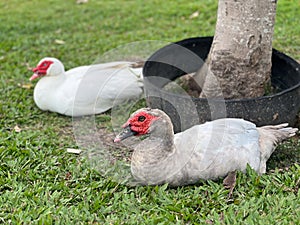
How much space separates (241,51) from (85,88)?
5.11 feet

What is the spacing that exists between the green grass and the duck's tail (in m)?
0.13

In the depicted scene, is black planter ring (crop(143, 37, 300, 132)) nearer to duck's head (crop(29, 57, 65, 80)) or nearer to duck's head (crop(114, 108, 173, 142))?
duck's head (crop(114, 108, 173, 142))

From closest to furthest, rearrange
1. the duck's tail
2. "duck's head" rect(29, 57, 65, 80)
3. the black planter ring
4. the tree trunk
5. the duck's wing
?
the duck's tail
the black planter ring
the tree trunk
the duck's wing
"duck's head" rect(29, 57, 65, 80)

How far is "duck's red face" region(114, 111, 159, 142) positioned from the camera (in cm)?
348

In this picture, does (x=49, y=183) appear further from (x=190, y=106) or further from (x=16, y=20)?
(x=16, y=20)

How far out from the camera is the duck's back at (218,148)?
3.54 meters

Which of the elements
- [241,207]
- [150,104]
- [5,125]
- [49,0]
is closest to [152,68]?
[150,104]

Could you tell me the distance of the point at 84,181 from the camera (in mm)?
3771

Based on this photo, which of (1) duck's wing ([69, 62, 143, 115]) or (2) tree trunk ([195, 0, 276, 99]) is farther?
(1) duck's wing ([69, 62, 143, 115])

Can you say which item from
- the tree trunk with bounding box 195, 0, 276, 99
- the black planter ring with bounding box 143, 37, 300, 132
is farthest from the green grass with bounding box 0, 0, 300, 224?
the tree trunk with bounding box 195, 0, 276, 99

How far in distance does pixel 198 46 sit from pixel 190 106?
1.23m

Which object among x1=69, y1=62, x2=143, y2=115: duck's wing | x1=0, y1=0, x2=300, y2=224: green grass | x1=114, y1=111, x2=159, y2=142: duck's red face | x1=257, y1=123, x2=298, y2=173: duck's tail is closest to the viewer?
x1=0, y1=0, x2=300, y2=224: green grass

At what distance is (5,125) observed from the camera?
186 inches

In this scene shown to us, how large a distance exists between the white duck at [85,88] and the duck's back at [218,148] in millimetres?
1389
